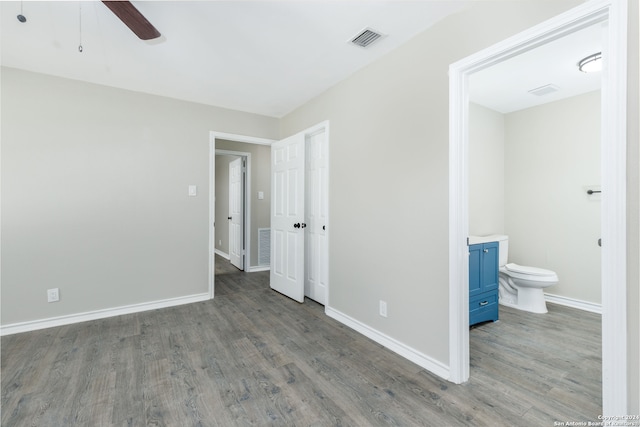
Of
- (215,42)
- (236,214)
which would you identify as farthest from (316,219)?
(236,214)

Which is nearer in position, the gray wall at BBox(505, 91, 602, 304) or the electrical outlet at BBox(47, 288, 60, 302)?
the electrical outlet at BBox(47, 288, 60, 302)

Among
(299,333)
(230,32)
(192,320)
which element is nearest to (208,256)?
(192,320)

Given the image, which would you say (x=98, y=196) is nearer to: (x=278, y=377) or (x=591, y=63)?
(x=278, y=377)

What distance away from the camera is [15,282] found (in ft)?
8.89

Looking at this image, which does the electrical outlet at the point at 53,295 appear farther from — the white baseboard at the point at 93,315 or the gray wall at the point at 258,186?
the gray wall at the point at 258,186

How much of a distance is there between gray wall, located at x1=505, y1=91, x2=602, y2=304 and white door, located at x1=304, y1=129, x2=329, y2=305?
2613mm

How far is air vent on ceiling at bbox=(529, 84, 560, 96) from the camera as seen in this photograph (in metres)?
3.14

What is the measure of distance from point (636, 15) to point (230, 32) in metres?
2.28

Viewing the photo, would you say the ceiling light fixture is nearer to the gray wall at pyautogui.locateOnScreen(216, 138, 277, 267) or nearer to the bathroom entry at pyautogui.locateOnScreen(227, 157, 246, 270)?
the gray wall at pyautogui.locateOnScreen(216, 138, 277, 267)

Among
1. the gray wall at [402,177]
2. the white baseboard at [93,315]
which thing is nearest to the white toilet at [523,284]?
the gray wall at [402,177]

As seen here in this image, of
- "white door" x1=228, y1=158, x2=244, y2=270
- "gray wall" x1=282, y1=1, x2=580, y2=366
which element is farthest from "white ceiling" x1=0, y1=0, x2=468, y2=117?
"white door" x1=228, y1=158, x2=244, y2=270

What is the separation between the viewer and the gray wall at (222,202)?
6.10 metres

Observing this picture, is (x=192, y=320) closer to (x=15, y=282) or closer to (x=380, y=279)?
(x=15, y=282)

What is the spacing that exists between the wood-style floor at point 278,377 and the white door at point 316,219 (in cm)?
63
